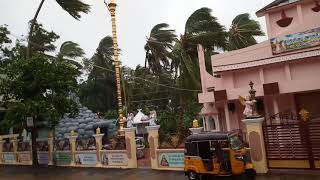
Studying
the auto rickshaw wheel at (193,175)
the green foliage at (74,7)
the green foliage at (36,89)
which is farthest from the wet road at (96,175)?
the green foliage at (74,7)

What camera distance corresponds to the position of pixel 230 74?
17562 millimetres

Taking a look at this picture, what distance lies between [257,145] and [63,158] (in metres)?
11.3

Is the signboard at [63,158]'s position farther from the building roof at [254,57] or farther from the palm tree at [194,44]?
the building roof at [254,57]

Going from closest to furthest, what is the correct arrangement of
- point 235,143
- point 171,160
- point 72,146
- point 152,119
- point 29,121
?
point 235,143, point 171,160, point 152,119, point 72,146, point 29,121

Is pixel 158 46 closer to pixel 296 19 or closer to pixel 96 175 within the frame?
pixel 296 19

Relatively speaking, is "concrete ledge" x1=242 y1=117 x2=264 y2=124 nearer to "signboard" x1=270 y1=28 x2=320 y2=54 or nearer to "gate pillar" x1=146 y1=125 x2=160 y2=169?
"gate pillar" x1=146 y1=125 x2=160 y2=169

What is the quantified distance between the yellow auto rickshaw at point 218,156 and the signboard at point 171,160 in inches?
89.5

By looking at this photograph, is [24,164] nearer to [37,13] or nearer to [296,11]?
[37,13]

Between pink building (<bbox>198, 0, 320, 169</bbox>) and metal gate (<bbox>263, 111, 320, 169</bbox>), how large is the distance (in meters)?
0.04

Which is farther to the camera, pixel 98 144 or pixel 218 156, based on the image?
pixel 98 144

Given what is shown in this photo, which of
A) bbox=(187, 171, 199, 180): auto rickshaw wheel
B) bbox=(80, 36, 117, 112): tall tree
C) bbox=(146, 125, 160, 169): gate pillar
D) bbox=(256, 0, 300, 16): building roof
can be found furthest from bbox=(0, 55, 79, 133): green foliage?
bbox=(80, 36, 117, 112): tall tree

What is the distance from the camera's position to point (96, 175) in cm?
1541

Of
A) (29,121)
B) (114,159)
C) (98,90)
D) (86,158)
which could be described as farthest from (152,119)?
(98,90)

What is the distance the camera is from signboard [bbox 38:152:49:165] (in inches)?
795
